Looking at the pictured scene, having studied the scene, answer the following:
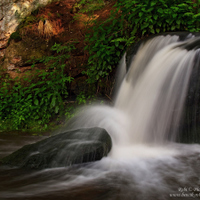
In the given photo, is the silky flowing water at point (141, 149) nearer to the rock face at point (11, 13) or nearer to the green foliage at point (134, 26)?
the green foliage at point (134, 26)

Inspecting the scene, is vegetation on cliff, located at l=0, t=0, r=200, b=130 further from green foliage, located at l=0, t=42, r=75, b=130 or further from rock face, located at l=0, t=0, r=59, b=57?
rock face, located at l=0, t=0, r=59, b=57

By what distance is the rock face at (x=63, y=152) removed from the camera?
2.92 meters

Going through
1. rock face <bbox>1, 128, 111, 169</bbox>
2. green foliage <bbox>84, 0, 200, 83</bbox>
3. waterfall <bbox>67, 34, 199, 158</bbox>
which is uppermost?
green foliage <bbox>84, 0, 200, 83</bbox>

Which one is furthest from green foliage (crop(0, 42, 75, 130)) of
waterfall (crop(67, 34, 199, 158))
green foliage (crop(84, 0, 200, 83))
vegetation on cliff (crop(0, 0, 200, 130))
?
waterfall (crop(67, 34, 199, 158))

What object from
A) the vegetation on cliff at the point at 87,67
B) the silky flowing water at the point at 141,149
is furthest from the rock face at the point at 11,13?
the silky flowing water at the point at 141,149

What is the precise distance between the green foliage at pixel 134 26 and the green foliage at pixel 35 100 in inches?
39.6

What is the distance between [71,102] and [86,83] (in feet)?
2.53

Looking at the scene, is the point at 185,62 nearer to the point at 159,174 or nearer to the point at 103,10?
the point at 159,174

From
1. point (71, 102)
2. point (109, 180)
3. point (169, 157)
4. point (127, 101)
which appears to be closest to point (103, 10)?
point (71, 102)

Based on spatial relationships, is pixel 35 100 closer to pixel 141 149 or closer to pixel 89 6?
pixel 141 149

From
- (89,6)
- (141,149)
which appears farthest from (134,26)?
(141,149)

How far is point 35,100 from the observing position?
6293mm

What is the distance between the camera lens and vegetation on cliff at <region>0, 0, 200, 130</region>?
5.62m

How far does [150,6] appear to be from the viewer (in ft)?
18.6
